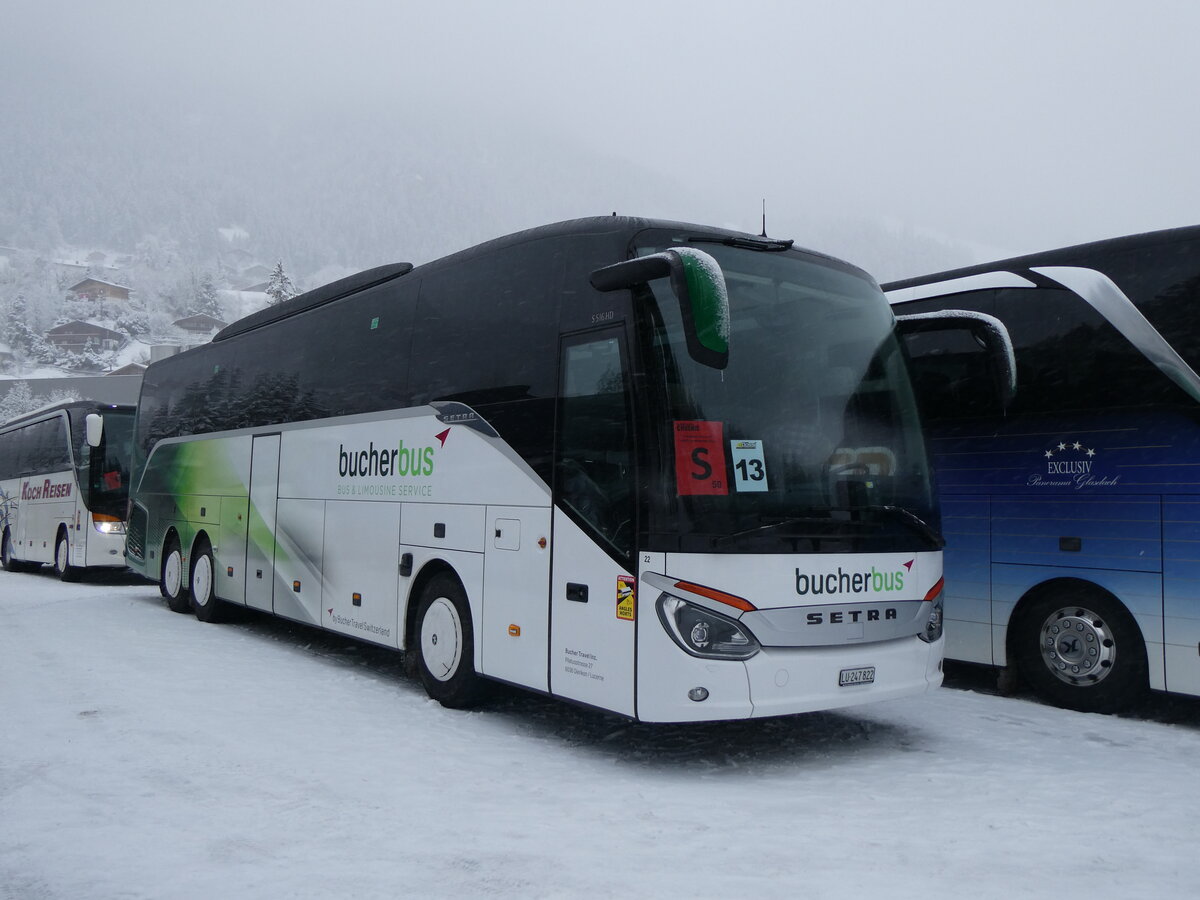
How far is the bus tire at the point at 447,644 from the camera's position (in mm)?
7734

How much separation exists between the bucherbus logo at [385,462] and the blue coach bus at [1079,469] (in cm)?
389

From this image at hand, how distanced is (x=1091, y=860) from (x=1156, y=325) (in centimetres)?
437

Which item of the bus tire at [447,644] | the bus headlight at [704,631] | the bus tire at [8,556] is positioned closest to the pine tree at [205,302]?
the bus tire at [8,556]

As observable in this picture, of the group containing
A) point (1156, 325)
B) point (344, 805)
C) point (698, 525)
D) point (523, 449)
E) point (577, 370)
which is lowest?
point (344, 805)

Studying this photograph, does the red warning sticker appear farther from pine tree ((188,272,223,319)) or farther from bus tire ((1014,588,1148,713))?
pine tree ((188,272,223,319))

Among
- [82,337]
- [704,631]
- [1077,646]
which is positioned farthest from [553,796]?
[82,337]

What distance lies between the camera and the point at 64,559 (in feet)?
66.8

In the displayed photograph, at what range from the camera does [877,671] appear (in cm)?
643

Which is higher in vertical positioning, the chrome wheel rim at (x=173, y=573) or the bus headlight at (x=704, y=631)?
the bus headlight at (x=704, y=631)

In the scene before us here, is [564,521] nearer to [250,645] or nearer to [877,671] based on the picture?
[877,671]

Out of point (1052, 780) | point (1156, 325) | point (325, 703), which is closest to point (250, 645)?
point (325, 703)

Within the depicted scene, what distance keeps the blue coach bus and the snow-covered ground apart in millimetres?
544

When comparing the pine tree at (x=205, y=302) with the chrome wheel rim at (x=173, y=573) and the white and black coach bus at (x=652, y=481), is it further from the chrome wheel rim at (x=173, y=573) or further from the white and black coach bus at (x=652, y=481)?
the white and black coach bus at (x=652, y=481)

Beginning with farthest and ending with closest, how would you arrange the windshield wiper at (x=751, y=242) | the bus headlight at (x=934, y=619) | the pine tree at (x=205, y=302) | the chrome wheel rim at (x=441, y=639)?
the pine tree at (x=205, y=302)
the chrome wheel rim at (x=441, y=639)
the bus headlight at (x=934, y=619)
the windshield wiper at (x=751, y=242)
